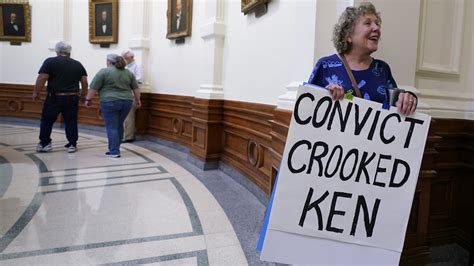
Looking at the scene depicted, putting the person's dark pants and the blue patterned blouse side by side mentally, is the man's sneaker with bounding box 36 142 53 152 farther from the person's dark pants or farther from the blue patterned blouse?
the blue patterned blouse

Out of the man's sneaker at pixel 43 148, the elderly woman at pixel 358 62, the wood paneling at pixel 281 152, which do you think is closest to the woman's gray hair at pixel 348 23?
the elderly woman at pixel 358 62

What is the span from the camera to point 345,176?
1516 mm

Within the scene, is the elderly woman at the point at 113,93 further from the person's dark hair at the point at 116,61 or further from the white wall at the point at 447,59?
the white wall at the point at 447,59

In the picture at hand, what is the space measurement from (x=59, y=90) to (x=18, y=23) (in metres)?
4.55

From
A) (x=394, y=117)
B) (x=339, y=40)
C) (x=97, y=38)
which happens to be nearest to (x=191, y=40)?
(x=97, y=38)

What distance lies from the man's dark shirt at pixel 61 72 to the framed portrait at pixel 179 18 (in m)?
1.56

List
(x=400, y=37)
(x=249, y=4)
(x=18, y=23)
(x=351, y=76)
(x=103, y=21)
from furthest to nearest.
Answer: (x=18, y=23), (x=103, y=21), (x=249, y=4), (x=400, y=37), (x=351, y=76)

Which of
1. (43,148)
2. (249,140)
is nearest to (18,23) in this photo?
(43,148)

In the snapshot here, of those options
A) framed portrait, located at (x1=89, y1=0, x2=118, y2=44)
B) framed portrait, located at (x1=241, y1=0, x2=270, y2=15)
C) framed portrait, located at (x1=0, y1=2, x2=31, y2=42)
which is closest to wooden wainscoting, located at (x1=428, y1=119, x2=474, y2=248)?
framed portrait, located at (x1=241, y1=0, x2=270, y2=15)

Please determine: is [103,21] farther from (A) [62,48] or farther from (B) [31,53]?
(A) [62,48]

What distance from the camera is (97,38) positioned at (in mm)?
7773

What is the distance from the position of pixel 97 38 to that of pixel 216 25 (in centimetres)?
433

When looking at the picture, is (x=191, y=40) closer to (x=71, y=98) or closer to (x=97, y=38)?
(x=71, y=98)

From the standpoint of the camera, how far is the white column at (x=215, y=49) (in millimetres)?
4480
